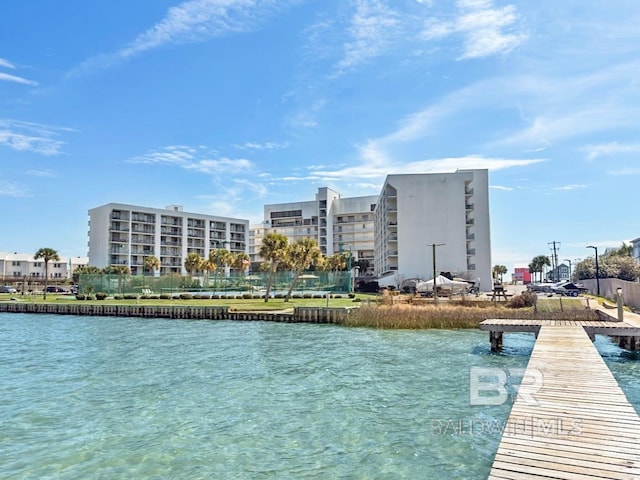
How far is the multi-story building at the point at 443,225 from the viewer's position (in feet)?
253

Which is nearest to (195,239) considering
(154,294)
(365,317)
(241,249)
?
(241,249)

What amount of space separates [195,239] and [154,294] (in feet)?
189

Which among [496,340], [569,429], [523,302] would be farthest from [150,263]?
[569,429]

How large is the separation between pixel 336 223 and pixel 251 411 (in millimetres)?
120238

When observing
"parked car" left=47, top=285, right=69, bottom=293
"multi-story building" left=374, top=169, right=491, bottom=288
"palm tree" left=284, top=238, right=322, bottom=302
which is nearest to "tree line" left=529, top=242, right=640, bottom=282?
"multi-story building" left=374, top=169, right=491, bottom=288

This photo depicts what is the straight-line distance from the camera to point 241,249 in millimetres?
132500

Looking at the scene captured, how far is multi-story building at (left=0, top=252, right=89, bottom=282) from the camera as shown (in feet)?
385

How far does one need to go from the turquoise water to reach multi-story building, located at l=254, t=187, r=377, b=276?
333 feet

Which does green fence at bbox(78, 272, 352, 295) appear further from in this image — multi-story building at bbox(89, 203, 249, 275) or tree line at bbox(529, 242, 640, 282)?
multi-story building at bbox(89, 203, 249, 275)

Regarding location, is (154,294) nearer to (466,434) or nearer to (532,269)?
(466,434)

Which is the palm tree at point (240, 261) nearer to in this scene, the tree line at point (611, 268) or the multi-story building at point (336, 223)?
the multi-story building at point (336, 223)

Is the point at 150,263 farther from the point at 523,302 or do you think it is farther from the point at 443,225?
the point at 523,302

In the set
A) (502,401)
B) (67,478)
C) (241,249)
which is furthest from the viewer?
(241,249)

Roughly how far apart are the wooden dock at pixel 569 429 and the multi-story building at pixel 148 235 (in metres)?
102
